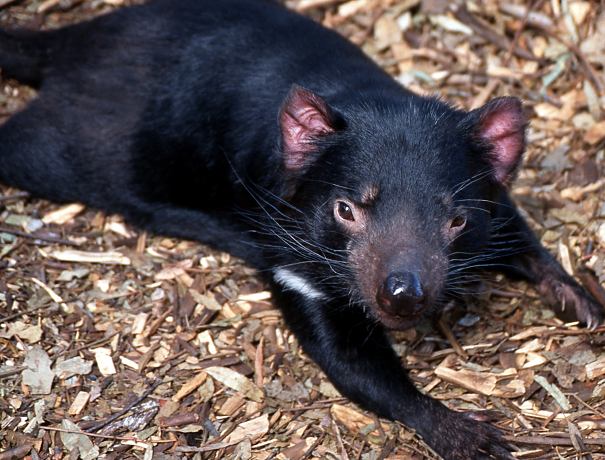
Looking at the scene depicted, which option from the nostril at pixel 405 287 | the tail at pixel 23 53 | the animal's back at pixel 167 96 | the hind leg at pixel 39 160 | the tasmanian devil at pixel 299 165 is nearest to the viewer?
the nostril at pixel 405 287

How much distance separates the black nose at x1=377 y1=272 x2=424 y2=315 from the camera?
3.32m

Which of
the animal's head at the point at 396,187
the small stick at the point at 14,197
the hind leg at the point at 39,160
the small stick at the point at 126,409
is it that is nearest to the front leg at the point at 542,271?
the animal's head at the point at 396,187

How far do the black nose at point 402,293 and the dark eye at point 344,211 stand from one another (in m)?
0.39

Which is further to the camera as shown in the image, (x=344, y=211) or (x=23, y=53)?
(x=23, y=53)

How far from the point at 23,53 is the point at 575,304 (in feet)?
10.8

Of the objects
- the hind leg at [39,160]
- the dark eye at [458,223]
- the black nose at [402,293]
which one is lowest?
the hind leg at [39,160]

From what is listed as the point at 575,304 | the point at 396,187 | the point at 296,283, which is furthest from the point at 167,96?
the point at 575,304

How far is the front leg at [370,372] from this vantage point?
12.1ft

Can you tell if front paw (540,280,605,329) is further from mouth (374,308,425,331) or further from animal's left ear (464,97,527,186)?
mouth (374,308,425,331)

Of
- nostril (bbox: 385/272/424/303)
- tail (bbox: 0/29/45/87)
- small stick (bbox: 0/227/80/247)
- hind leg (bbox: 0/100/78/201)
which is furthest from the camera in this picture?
tail (bbox: 0/29/45/87)

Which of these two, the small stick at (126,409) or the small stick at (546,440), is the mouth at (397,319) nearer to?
the small stick at (546,440)

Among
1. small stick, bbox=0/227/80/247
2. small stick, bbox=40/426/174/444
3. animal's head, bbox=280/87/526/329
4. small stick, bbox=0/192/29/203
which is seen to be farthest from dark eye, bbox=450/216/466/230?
small stick, bbox=0/192/29/203

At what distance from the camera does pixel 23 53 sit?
204 inches

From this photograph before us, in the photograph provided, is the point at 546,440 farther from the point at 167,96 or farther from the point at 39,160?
the point at 39,160
